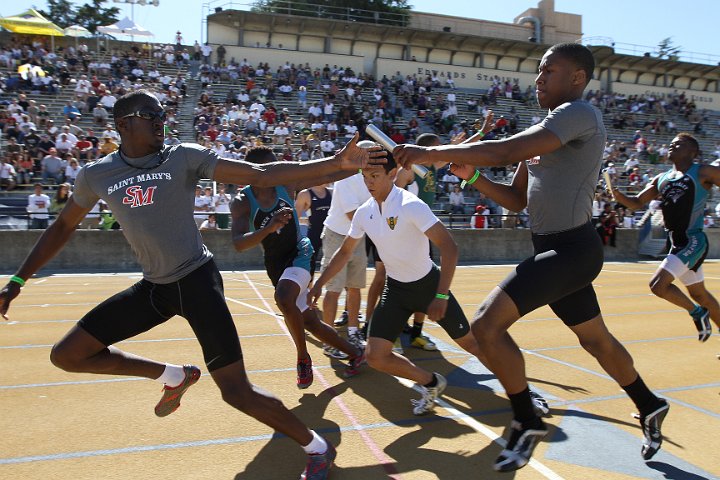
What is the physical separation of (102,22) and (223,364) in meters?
68.0

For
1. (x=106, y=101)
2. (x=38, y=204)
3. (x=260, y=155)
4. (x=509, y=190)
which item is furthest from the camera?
(x=106, y=101)

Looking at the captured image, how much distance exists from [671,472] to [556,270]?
1.44 m

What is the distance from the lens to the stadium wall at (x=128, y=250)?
14086 millimetres

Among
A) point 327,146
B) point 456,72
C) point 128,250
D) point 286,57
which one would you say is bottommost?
point 128,250

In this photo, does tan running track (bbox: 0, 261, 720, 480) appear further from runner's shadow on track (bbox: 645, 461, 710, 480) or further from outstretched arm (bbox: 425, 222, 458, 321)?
outstretched arm (bbox: 425, 222, 458, 321)

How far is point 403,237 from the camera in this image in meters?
4.67

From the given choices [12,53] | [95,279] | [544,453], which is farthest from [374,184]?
[12,53]

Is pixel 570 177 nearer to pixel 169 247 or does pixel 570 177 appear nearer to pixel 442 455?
pixel 442 455

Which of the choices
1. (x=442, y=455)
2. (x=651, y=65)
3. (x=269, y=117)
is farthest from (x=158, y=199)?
(x=651, y=65)

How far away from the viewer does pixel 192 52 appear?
30000 mm

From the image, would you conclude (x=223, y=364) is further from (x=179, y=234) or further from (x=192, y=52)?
(x=192, y=52)

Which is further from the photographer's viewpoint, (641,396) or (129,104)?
(641,396)

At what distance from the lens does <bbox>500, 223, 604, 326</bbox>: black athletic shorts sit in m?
3.46

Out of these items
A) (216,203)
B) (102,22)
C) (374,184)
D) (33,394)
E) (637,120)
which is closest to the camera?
(374,184)
